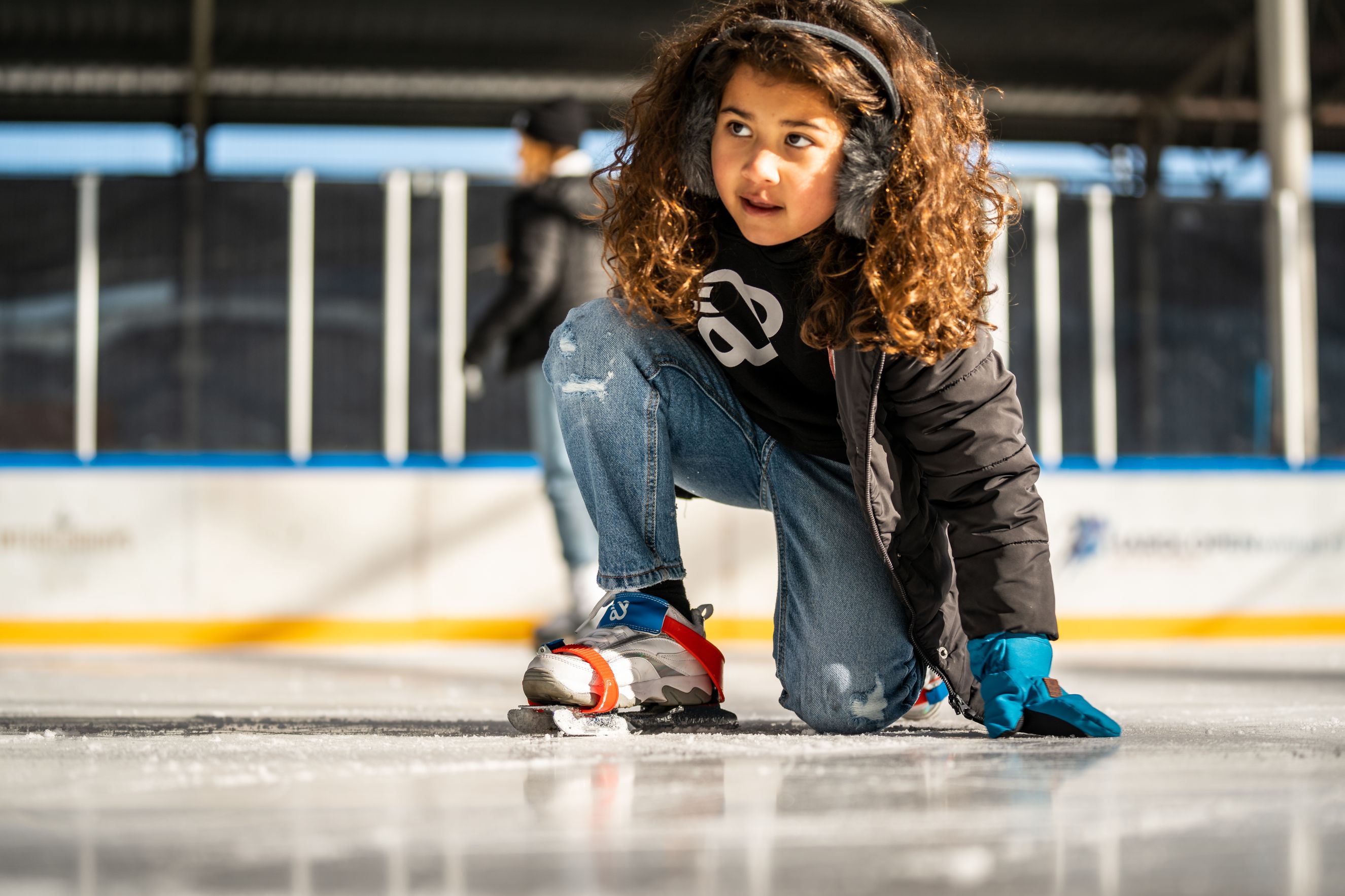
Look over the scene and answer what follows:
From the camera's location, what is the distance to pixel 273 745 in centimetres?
126

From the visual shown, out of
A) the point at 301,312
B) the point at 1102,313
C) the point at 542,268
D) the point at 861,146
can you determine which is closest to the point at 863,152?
the point at 861,146

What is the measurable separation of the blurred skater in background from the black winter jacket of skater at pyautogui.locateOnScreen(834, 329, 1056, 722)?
77.2 inches

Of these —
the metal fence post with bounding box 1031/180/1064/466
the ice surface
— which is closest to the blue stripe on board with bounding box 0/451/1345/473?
Answer: the metal fence post with bounding box 1031/180/1064/466

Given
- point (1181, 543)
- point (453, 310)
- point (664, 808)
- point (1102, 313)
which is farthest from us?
point (1102, 313)

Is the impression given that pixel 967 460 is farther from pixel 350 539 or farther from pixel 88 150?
pixel 88 150

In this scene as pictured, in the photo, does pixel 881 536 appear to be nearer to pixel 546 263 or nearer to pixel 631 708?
pixel 631 708

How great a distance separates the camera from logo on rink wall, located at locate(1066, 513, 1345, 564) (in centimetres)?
433

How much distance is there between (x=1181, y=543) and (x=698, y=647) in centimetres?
334

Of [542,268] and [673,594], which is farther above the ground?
[542,268]

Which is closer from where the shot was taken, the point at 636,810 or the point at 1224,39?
the point at 636,810

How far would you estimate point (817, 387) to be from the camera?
150 centimetres

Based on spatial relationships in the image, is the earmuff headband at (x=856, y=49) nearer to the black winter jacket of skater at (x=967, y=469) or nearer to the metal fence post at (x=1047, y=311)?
the black winter jacket of skater at (x=967, y=469)

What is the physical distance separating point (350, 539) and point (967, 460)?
10.2 feet

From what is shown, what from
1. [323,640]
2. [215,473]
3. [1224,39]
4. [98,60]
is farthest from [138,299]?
[1224,39]
